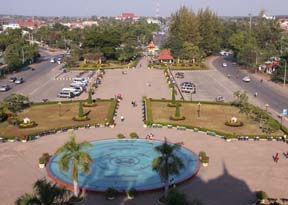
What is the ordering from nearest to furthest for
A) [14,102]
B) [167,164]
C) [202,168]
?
[167,164] < [202,168] < [14,102]

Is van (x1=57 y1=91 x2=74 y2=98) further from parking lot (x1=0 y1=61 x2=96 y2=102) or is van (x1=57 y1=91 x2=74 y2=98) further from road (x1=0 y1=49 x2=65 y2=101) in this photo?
road (x1=0 y1=49 x2=65 y2=101)

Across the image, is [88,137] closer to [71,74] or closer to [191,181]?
[191,181]

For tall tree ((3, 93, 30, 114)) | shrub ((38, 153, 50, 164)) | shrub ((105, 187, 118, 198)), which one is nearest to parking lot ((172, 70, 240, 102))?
tall tree ((3, 93, 30, 114))

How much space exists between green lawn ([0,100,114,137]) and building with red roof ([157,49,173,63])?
42642 millimetres

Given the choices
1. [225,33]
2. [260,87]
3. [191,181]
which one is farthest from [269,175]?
[225,33]

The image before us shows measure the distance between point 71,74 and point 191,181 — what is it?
169 feet

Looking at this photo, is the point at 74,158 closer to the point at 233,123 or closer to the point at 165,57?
the point at 233,123

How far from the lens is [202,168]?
95.9 feet

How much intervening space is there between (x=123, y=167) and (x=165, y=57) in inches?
Result: 2514

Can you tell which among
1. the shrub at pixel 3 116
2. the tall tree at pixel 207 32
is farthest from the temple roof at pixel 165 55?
the shrub at pixel 3 116

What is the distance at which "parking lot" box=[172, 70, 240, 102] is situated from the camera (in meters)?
55.1

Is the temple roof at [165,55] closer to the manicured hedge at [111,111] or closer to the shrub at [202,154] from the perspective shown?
the manicured hedge at [111,111]

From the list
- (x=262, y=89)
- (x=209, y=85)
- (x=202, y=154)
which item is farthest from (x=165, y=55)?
(x=202, y=154)

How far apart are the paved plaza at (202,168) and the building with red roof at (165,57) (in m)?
46.9
